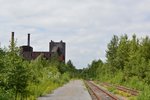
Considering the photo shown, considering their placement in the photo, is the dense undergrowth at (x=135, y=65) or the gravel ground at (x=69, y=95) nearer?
the gravel ground at (x=69, y=95)

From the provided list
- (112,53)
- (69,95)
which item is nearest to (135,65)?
(69,95)

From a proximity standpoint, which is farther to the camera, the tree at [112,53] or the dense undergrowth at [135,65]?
the tree at [112,53]

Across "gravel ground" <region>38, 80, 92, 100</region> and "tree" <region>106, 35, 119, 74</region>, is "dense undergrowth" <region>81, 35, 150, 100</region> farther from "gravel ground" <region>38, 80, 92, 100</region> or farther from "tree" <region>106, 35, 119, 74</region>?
"gravel ground" <region>38, 80, 92, 100</region>

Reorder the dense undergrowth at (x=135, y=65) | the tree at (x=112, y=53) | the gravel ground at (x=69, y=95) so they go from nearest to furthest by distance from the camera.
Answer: the gravel ground at (x=69, y=95) < the dense undergrowth at (x=135, y=65) < the tree at (x=112, y=53)

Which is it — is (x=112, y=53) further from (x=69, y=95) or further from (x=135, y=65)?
(x=69, y=95)

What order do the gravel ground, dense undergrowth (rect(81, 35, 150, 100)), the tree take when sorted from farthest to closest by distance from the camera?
the tree, dense undergrowth (rect(81, 35, 150, 100)), the gravel ground

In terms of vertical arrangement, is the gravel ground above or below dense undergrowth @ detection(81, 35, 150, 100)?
below

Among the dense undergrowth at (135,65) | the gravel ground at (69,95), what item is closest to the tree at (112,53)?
the dense undergrowth at (135,65)

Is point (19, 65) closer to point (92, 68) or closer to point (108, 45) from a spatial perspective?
point (108, 45)

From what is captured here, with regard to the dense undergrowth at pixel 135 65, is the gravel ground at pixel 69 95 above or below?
below

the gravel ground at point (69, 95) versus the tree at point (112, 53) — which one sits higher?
the tree at point (112, 53)

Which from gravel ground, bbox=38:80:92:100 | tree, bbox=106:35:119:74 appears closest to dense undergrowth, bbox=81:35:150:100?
tree, bbox=106:35:119:74

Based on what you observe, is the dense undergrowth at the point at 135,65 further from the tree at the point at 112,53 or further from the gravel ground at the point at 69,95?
the gravel ground at the point at 69,95

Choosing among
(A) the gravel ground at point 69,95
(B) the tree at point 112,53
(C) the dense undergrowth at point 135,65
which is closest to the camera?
(A) the gravel ground at point 69,95
